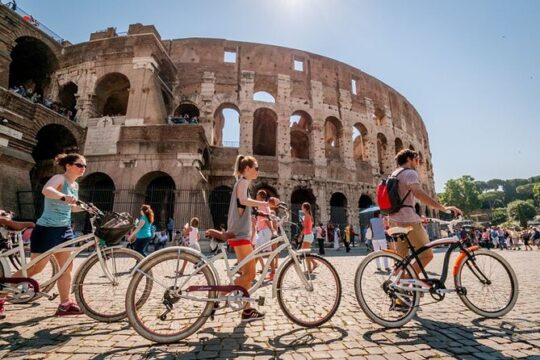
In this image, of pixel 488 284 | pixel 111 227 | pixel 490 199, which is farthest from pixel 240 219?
pixel 490 199

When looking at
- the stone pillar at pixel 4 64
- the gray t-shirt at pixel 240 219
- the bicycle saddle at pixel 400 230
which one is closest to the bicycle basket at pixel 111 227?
the gray t-shirt at pixel 240 219

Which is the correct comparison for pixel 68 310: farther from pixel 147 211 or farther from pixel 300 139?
pixel 300 139

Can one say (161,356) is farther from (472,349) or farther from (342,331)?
(472,349)

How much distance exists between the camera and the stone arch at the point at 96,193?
12671 mm

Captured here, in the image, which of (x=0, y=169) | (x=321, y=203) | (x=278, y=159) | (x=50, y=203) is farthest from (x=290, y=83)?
(x=50, y=203)

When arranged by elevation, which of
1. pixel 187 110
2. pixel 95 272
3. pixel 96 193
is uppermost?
pixel 187 110

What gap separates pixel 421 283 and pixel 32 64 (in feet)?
65.5

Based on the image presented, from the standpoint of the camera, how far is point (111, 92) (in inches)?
682

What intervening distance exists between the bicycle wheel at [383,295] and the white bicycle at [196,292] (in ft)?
0.90

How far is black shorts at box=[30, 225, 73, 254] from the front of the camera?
298 cm

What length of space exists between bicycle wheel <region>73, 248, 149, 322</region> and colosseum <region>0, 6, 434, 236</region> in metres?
8.75

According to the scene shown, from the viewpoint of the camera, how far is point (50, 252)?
291cm

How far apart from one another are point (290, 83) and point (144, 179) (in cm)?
1224

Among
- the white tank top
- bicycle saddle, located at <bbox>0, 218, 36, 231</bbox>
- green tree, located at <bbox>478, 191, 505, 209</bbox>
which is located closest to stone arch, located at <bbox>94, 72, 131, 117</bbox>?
the white tank top
